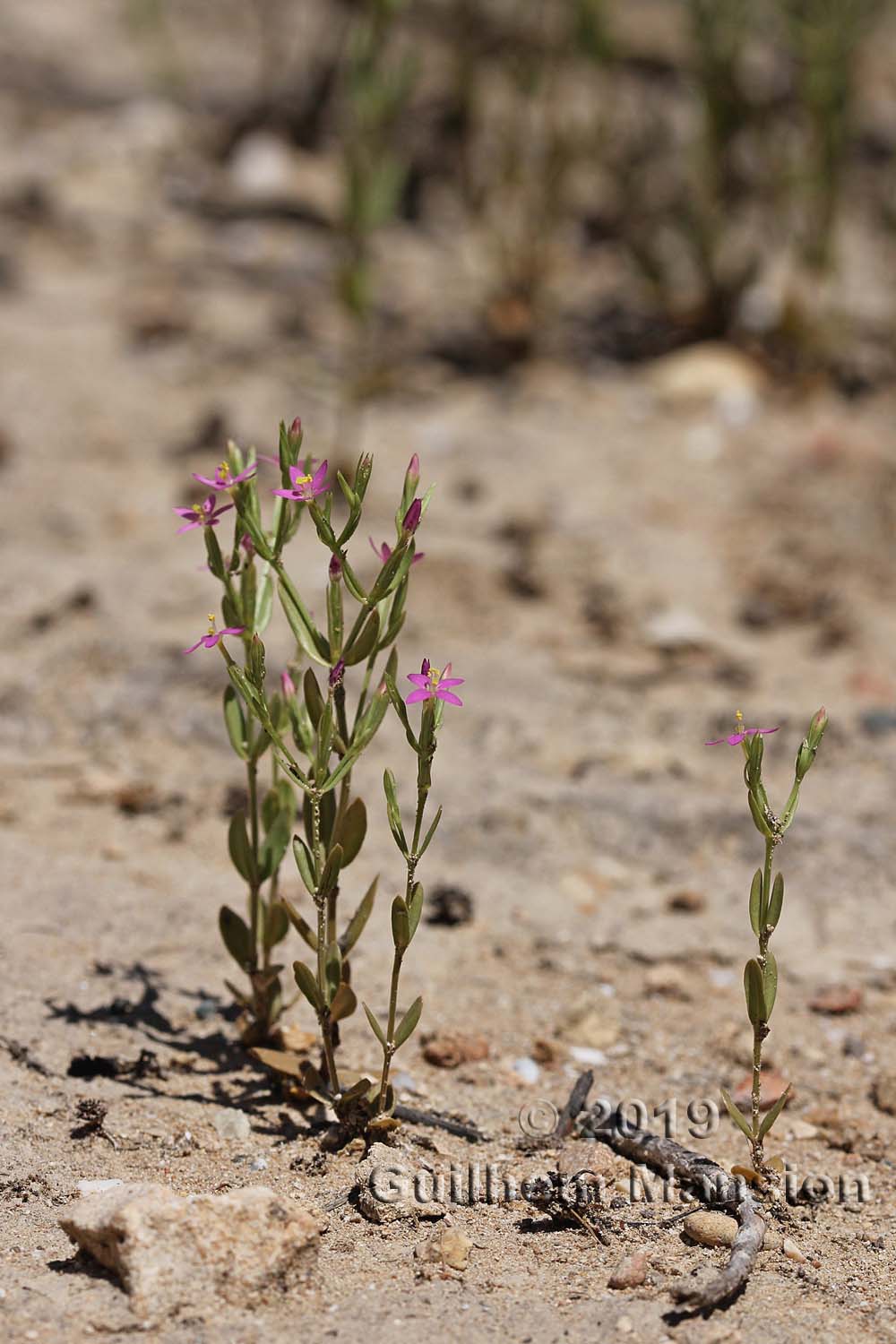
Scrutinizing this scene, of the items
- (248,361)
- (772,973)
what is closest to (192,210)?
(248,361)

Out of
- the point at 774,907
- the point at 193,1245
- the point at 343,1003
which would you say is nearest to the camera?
the point at 193,1245

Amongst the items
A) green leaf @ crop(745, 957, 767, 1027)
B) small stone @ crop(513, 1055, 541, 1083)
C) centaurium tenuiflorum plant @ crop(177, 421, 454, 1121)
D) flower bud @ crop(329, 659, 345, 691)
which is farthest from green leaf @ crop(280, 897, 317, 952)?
green leaf @ crop(745, 957, 767, 1027)

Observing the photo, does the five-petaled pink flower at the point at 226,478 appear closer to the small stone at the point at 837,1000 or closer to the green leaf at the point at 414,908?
the green leaf at the point at 414,908

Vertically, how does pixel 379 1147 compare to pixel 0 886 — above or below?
below

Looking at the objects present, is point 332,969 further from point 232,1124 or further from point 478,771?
point 478,771

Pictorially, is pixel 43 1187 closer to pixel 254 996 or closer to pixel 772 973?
pixel 254 996

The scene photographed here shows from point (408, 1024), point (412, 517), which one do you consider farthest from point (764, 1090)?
point (412, 517)
